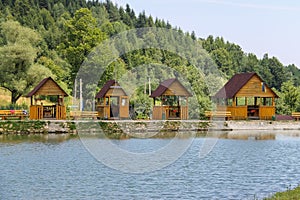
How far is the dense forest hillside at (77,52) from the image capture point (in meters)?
53.4

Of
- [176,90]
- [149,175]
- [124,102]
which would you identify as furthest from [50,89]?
[149,175]

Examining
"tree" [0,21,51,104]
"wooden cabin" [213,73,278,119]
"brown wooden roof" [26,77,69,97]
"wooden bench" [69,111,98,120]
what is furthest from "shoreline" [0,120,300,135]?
"tree" [0,21,51,104]

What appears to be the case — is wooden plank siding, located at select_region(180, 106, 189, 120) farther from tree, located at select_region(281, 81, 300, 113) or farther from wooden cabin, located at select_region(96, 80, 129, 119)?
tree, located at select_region(281, 81, 300, 113)

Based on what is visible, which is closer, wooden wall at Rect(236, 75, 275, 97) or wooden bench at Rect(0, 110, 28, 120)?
wooden bench at Rect(0, 110, 28, 120)

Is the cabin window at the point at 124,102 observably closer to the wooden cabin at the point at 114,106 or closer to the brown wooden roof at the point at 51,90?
the wooden cabin at the point at 114,106

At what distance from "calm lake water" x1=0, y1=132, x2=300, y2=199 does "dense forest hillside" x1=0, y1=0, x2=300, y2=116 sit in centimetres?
2336

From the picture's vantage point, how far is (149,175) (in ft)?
67.5

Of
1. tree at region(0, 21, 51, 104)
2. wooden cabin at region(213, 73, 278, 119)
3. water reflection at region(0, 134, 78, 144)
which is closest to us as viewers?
water reflection at region(0, 134, 78, 144)

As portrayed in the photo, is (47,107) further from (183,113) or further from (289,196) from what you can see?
(289,196)

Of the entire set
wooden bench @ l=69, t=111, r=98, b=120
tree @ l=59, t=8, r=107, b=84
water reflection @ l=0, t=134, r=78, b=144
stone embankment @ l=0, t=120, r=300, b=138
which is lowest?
water reflection @ l=0, t=134, r=78, b=144

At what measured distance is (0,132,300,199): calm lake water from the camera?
16.9 meters

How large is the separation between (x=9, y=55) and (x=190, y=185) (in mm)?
37465

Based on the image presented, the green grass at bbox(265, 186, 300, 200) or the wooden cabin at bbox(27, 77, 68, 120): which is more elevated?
the wooden cabin at bbox(27, 77, 68, 120)

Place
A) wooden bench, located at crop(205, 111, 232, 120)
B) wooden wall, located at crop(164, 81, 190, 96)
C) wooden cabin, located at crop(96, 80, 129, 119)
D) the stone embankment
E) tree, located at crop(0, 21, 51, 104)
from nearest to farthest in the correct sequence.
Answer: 1. the stone embankment
2. wooden cabin, located at crop(96, 80, 129, 119)
3. wooden wall, located at crop(164, 81, 190, 96)
4. wooden bench, located at crop(205, 111, 232, 120)
5. tree, located at crop(0, 21, 51, 104)
